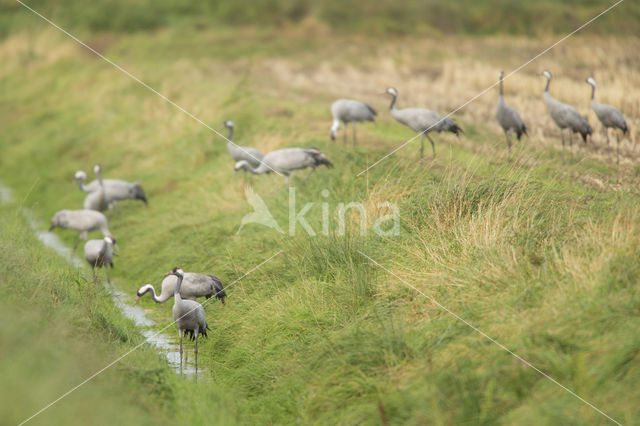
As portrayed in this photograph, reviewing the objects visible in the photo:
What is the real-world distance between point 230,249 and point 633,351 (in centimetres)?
584

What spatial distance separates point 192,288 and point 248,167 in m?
4.23

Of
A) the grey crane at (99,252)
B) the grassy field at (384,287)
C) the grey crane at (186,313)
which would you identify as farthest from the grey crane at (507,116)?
the grey crane at (99,252)

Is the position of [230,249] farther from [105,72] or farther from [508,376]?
[105,72]

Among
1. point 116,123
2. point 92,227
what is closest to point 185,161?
point 92,227

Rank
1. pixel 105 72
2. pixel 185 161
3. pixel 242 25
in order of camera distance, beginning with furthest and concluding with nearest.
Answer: pixel 242 25, pixel 105 72, pixel 185 161

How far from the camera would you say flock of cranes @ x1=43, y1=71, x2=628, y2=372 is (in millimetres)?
8641

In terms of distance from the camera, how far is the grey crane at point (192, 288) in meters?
8.63

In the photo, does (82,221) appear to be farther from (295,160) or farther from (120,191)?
(295,160)

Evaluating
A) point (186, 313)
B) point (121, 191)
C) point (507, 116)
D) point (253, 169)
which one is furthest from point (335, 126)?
point (186, 313)

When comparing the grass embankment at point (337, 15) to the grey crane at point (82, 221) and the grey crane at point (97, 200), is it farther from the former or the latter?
the grey crane at point (82, 221)

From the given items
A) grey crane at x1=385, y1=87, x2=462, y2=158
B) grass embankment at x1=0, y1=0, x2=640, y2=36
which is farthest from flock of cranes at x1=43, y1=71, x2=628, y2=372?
grass embankment at x1=0, y1=0, x2=640, y2=36

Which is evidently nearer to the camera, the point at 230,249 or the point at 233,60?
the point at 230,249

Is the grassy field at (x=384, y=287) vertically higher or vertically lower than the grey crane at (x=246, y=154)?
higher

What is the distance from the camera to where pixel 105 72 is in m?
26.3
